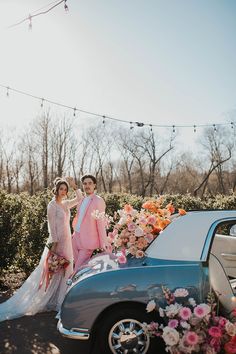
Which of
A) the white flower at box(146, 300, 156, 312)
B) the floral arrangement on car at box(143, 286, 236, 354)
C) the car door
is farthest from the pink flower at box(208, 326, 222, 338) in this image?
the car door

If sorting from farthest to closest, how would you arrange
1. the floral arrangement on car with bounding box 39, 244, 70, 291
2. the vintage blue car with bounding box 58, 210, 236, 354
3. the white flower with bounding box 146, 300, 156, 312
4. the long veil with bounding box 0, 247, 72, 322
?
the floral arrangement on car with bounding box 39, 244, 70, 291, the long veil with bounding box 0, 247, 72, 322, the vintage blue car with bounding box 58, 210, 236, 354, the white flower with bounding box 146, 300, 156, 312

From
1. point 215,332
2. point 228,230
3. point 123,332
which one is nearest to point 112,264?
point 123,332

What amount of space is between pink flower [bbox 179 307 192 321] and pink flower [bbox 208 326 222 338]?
229 millimetres

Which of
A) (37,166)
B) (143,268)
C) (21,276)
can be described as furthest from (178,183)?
Result: (143,268)

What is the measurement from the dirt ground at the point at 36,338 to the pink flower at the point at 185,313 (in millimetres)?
1565

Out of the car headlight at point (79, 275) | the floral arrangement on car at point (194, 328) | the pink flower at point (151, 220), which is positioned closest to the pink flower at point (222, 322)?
the floral arrangement on car at point (194, 328)

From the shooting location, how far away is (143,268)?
3.88m

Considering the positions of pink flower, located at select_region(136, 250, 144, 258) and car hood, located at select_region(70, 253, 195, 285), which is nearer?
car hood, located at select_region(70, 253, 195, 285)

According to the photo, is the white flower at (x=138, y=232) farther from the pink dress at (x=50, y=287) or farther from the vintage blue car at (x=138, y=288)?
the pink dress at (x=50, y=287)

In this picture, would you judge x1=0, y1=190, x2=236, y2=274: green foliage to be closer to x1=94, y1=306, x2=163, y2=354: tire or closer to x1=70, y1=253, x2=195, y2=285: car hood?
x1=70, y1=253, x2=195, y2=285: car hood

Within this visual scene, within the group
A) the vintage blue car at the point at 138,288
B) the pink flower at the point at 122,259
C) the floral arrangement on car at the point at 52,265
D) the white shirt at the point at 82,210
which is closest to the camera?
the vintage blue car at the point at 138,288

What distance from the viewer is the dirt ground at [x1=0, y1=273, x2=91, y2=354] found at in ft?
15.3

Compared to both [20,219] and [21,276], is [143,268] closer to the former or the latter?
[20,219]

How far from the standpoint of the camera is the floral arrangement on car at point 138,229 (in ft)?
14.3
